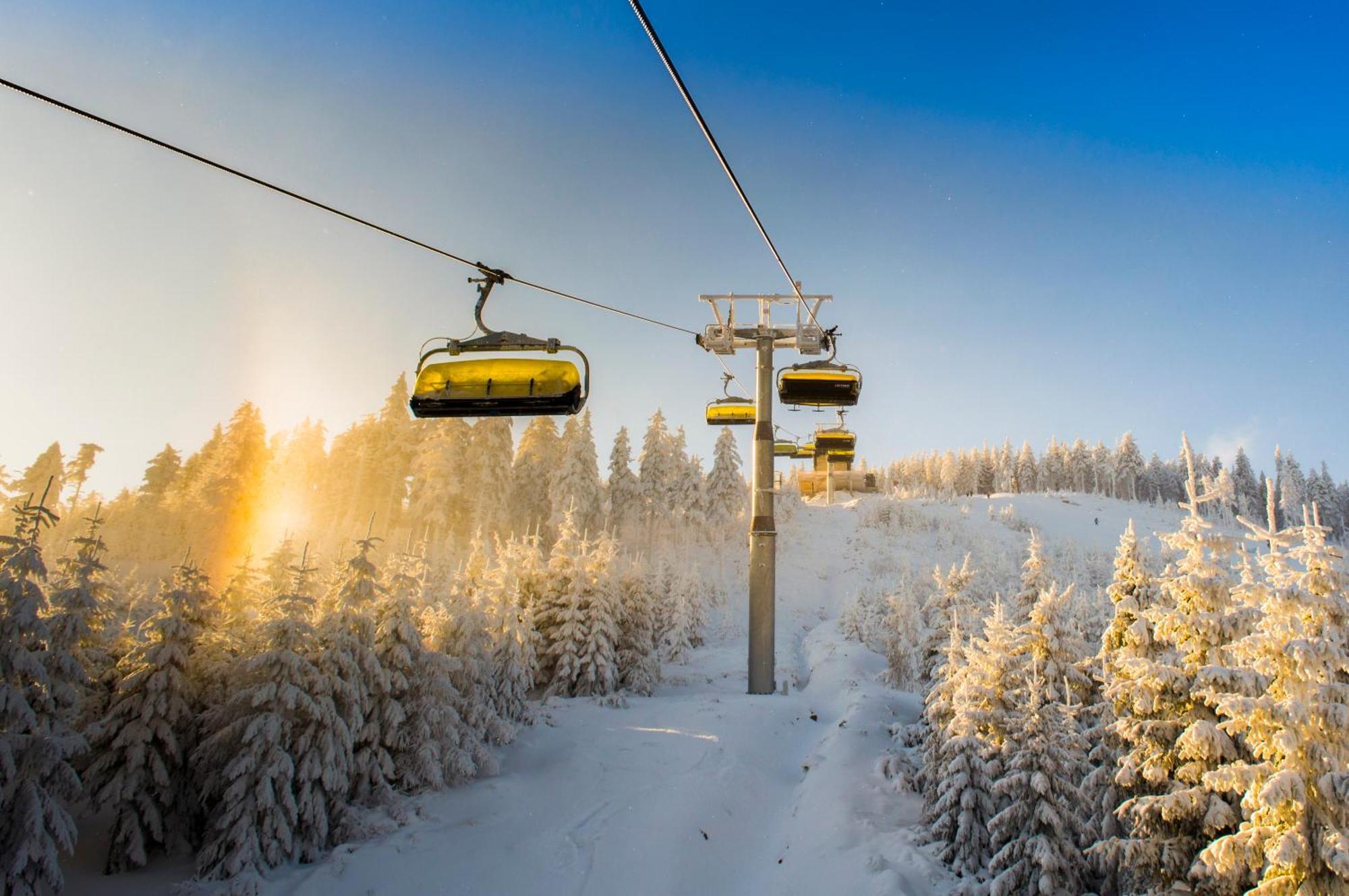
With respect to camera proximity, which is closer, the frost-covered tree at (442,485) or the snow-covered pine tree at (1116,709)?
the snow-covered pine tree at (1116,709)

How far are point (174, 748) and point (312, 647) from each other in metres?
2.68

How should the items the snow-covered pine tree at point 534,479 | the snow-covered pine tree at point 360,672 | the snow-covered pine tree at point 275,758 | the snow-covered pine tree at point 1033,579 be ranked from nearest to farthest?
the snow-covered pine tree at point 275,758 < the snow-covered pine tree at point 360,672 < the snow-covered pine tree at point 1033,579 < the snow-covered pine tree at point 534,479

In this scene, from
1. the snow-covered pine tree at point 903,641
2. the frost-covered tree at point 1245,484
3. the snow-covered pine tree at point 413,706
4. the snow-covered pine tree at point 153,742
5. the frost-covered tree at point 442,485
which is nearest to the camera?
the snow-covered pine tree at point 153,742

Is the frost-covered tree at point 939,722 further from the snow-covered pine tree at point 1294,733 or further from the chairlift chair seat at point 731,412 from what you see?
the chairlift chair seat at point 731,412

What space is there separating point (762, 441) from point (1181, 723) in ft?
34.0

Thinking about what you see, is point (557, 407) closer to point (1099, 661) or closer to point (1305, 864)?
point (1305, 864)

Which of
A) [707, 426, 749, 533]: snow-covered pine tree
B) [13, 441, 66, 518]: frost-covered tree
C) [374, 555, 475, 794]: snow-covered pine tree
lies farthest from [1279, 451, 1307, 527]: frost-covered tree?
[13, 441, 66, 518]: frost-covered tree

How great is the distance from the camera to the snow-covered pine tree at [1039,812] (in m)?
8.95

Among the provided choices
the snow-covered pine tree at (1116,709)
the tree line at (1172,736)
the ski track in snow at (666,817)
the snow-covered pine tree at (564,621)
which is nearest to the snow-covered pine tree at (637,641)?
the snow-covered pine tree at (564,621)

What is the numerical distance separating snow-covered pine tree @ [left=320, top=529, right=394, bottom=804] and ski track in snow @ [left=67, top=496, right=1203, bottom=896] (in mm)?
1199

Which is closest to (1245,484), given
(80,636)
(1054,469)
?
(1054,469)

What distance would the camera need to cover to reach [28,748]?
9492 mm

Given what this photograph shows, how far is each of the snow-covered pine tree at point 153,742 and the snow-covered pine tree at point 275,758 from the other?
0.47 m

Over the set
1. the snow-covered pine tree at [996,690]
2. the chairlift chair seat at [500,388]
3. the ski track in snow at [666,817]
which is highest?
the chairlift chair seat at [500,388]
